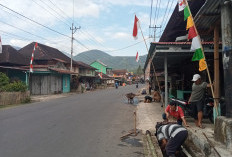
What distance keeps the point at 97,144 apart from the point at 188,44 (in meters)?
5.48

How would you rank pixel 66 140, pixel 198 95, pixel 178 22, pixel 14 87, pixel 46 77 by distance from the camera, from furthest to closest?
1. pixel 46 77
2. pixel 14 87
3. pixel 178 22
4. pixel 198 95
5. pixel 66 140

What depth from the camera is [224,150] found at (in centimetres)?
424

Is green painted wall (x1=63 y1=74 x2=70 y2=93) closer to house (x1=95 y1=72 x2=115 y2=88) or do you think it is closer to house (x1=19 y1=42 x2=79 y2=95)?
house (x1=19 y1=42 x2=79 y2=95)

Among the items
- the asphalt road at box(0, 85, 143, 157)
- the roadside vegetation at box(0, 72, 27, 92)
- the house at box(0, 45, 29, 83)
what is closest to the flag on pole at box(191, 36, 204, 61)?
the asphalt road at box(0, 85, 143, 157)

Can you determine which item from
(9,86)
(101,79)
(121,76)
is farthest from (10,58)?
(121,76)

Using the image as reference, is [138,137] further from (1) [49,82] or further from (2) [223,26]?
(1) [49,82]

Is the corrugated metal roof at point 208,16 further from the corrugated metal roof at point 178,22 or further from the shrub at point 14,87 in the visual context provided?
the shrub at point 14,87

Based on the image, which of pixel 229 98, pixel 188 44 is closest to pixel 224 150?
pixel 229 98

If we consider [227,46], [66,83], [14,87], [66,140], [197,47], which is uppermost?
[197,47]

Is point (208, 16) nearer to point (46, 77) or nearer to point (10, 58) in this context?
point (46, 77)

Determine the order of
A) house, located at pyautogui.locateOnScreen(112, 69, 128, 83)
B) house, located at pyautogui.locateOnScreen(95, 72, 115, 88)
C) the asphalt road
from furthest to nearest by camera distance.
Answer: house, located at pyautogui.locateOnScreen(112, 69, 128, 83), house, located at pyautogui.locateOnScreen(95, 72, 115, 88), the asphalt road

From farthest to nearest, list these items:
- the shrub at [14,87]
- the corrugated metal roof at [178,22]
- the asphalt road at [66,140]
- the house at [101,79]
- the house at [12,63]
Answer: the house at [101,79] → the house at [12,63] → the shrub at [14,87] → the corrugated metal roof at [178,22] → the asphalt road at [66,140]

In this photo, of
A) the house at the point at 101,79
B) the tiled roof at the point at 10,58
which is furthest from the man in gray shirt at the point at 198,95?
the house at the point at 101,79

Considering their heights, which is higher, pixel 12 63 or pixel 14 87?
pixel 12 63
